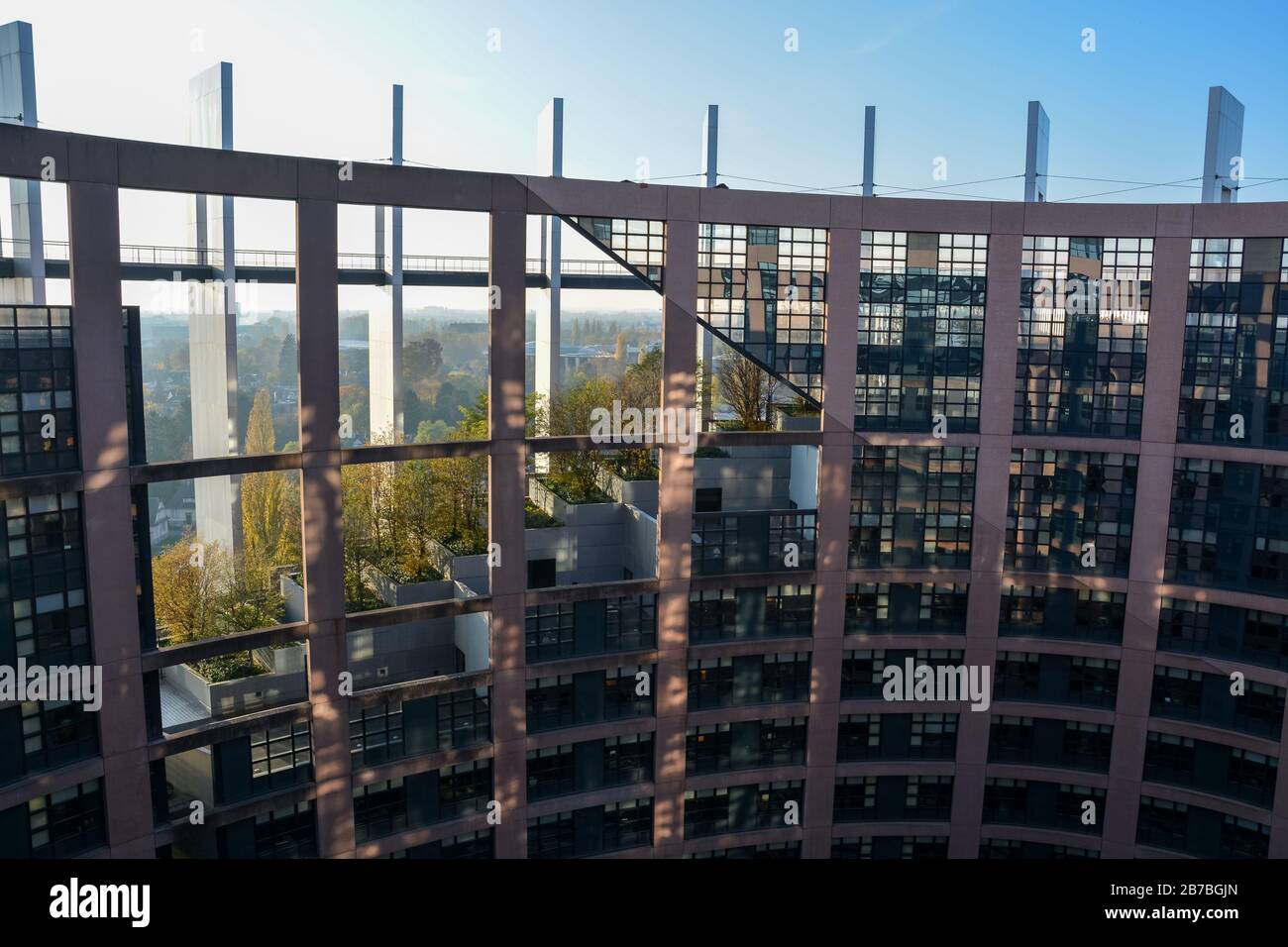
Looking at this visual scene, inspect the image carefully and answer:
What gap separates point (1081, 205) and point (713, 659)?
617 inches

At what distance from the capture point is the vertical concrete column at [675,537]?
25.1 meters

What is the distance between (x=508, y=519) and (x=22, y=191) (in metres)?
14.2

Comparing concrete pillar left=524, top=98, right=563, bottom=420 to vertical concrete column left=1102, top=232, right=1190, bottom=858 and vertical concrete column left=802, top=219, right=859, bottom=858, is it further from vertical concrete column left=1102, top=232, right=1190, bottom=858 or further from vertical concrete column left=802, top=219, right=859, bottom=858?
vertical concrete column left=1102, top=232, right=1190, bottom=858

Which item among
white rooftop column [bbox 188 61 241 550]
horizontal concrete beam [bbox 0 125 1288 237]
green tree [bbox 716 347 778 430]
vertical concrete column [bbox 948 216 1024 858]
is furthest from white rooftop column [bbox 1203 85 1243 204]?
white rooftop column [bbox 188 61 241 550]

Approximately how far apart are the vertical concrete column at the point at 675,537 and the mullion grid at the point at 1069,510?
9641 millimetres

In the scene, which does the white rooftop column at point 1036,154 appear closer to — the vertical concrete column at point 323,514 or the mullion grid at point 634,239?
the mullion grid at point 634,239

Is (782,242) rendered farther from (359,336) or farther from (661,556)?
(359,336)

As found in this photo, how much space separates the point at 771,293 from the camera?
85.6 feet

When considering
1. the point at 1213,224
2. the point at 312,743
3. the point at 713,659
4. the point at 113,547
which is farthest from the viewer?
the point at 713,659

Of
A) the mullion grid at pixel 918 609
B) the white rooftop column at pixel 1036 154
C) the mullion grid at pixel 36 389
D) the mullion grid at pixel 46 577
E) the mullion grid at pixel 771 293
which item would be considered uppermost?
the white rooftop column at pixel 1036 154

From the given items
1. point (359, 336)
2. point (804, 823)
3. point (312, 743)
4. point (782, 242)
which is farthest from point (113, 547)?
point (804, 823)

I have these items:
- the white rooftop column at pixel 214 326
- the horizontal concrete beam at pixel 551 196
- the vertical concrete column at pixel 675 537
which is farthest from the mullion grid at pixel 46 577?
the vertical concrete column at pixel 675 537
